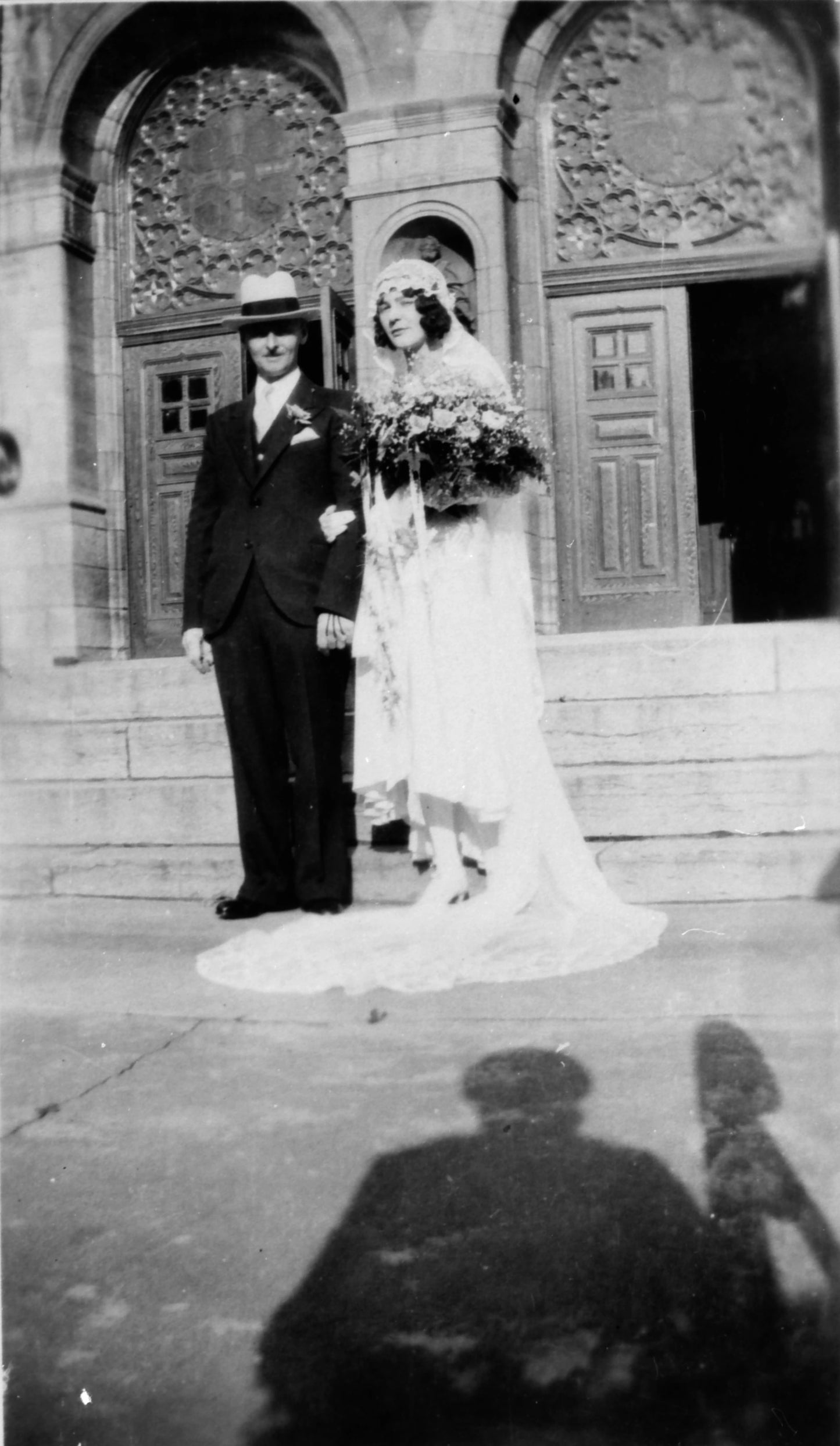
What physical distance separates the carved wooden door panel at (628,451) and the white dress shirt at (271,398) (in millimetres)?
3355

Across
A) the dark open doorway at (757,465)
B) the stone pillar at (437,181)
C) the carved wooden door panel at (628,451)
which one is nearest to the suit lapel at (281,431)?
the stone pillar at (437,181)

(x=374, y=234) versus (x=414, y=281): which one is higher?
(x=374, y=234)

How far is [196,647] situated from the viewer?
199 inches

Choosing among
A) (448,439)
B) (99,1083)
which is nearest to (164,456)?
(448,439)

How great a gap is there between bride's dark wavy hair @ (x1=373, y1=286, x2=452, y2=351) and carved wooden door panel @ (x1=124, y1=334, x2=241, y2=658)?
4.11 m

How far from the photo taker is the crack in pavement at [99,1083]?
2.77 metres

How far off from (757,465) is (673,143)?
3543mm

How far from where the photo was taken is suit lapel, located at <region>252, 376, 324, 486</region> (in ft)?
16.1

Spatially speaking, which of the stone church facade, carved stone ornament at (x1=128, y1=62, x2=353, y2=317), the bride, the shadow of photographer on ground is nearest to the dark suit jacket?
the bride

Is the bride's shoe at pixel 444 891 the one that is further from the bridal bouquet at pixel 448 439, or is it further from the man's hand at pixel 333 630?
the bridal bouquet at pixel 448 439

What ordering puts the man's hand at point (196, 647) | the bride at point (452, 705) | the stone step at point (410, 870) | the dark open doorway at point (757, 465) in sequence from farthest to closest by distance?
the dark open doorway at point (757, 465) < the man's hand at point (196, 647) < the stone step at point (410, 870) < the bride at point (452, 705)

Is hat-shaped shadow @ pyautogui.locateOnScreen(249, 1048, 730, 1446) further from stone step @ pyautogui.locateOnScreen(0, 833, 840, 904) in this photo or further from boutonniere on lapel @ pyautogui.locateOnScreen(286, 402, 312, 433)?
boutonniere on lapel @ pyautogui.locateOnScreen(286, 402, 312, 433)

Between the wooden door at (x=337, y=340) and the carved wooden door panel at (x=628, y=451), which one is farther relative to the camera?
the carved wooden door panel at (x=628, y=451)

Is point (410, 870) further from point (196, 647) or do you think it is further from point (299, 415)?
point (299, 415)
